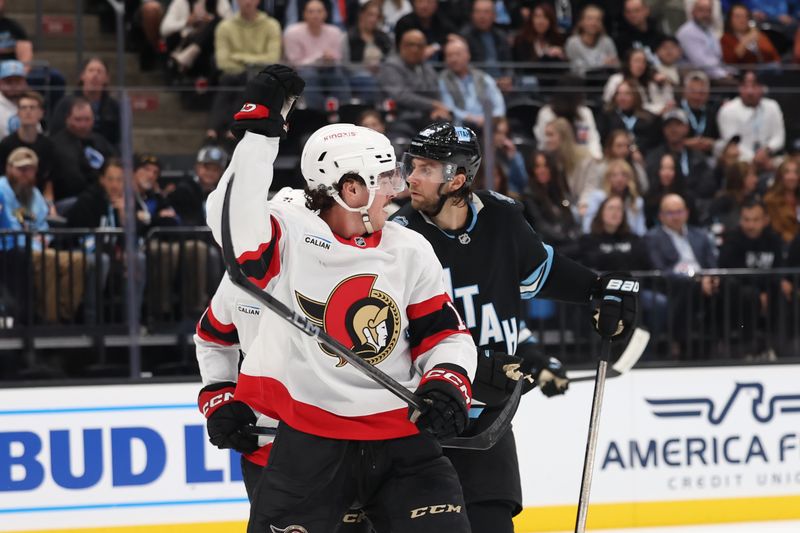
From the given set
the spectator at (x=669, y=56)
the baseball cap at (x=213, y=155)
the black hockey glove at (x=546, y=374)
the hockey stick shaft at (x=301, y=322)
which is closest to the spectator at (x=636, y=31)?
the spectator at (x=669, y=56)

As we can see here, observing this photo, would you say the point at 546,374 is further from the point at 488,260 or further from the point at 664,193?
the point at 664,193

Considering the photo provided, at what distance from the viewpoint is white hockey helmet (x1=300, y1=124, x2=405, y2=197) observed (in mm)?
2918

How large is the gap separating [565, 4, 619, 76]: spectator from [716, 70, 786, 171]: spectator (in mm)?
1967

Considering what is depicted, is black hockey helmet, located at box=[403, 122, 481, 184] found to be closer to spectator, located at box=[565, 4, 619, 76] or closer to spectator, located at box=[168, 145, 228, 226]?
spectator, located at box=[168, 145, 228, 226]

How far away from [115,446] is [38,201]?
1168mm

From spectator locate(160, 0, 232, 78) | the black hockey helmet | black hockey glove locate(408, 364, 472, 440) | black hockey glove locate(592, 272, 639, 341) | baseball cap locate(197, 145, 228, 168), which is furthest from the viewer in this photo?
spectator locate(160, 0, 232, 78)

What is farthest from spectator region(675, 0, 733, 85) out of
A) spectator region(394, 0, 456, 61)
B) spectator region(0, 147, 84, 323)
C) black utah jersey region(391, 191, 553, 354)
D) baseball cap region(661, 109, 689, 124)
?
black utah jersey region(391, 191, 553, 354)

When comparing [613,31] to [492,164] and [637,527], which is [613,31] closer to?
[492,164]

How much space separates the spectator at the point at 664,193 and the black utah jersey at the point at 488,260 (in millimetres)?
3156

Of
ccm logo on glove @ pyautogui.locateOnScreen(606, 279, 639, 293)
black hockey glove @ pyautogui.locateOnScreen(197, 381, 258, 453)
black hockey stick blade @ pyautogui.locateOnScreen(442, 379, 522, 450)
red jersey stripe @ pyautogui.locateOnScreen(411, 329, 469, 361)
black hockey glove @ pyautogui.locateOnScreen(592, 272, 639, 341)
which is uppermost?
red jersey stripe @ pyautogui.locateOnScreen(411, 329, 469, 361)

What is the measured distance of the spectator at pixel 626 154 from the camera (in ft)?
22.2

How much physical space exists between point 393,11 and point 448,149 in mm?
5299

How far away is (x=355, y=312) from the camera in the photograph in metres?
2.89

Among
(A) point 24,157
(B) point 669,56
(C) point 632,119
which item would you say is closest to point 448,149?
(A) point 24,157
